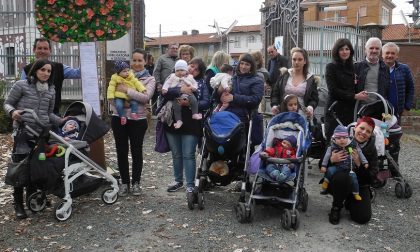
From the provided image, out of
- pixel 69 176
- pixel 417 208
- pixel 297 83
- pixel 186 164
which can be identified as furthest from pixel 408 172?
pixel 69 176

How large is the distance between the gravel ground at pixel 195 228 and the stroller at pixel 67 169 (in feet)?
0.55

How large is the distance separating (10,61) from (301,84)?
8.25 metres

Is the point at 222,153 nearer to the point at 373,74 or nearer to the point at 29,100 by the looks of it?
the point at 29,100

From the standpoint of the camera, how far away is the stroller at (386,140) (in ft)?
17.8

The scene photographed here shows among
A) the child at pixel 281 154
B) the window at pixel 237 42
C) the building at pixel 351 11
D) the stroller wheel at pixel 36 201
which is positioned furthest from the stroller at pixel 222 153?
the window at pixel 237 42

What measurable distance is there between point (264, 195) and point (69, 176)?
6.77 ft

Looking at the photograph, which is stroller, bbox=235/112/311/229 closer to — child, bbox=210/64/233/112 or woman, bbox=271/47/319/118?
woman, bbox=271/47/319/118

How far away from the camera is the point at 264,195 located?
469 centimetres

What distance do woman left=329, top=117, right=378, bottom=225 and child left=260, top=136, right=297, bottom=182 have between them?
17.5 inches

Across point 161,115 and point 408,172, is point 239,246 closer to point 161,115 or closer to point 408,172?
point 161,115

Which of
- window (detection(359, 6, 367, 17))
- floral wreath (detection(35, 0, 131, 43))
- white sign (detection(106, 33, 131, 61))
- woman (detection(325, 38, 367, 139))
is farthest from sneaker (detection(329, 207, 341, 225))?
window (detection(359, 6, 367, 17))

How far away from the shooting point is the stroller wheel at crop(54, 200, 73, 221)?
15.3 ft

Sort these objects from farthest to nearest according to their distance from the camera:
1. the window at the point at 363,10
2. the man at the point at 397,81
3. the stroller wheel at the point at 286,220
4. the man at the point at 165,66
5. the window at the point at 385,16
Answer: the window at the point at 385,16
the window at the point at 363,10
the man at the point at 165,66
the man at the point at 397,81
the stroller wheel at the point at 286,220

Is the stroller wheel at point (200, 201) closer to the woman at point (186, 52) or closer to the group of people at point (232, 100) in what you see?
the group of people at point (232, 100)
